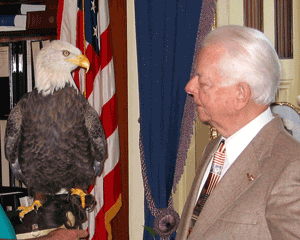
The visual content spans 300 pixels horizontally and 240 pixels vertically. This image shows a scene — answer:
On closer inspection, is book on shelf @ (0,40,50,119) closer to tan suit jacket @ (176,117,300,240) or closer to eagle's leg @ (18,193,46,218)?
eagle's leg @ (18,193,46,218)

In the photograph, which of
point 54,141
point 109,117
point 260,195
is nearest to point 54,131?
point 54,141

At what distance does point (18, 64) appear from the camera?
2.46m

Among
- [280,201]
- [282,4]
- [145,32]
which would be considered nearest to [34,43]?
[145,32]

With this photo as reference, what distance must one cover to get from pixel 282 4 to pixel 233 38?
1.49m

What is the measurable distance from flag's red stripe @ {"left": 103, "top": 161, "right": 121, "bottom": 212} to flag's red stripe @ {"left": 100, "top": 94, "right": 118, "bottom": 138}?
0.80 feet

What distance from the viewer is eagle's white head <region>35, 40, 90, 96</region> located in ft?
5.64

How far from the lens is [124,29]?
2.51 m

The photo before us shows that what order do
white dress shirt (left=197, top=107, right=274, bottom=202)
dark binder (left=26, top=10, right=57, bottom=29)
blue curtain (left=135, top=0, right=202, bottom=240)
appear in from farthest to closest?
dark binder (left=26, top=10, right=57, bottom=29) → blue curtain (left=135, top=0, right=202, bottom=240) → white dress shirt (left=197, top=107, right=274, bottom=202)

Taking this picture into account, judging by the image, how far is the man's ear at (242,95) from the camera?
3.25ft

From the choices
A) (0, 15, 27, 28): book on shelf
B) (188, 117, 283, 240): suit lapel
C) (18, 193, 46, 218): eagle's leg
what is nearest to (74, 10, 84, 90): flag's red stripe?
(0, 15, 27, 28): book on shelf

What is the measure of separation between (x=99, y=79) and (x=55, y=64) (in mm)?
509

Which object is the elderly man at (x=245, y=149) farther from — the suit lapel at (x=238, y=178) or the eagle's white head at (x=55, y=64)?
the eagle's white head at (x=55, y=64)

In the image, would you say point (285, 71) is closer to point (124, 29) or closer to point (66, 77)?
point (124, 29)

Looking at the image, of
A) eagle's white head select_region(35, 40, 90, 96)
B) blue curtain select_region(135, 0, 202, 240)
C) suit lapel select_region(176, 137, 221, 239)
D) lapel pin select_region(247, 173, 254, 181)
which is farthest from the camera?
blue curtain select_region(135, 0, 202, 240)
